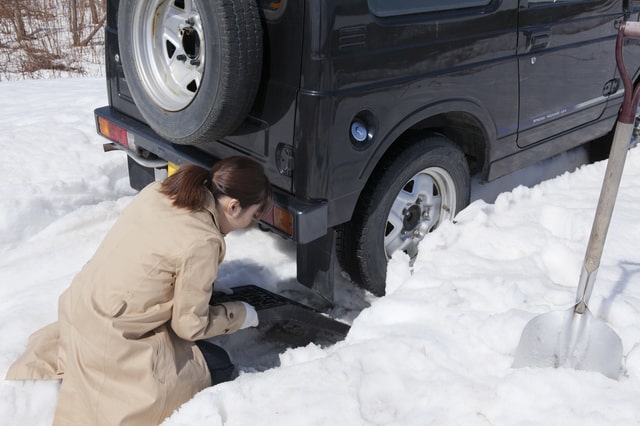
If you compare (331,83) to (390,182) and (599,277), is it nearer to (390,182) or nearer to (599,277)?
(390,182)

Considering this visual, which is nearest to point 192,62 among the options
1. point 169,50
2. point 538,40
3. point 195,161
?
point 169,50

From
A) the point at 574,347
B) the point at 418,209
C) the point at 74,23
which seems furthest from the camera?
the point at 74,23

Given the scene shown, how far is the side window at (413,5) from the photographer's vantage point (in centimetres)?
266

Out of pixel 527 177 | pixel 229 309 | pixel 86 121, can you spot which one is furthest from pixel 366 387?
pixel 86 121

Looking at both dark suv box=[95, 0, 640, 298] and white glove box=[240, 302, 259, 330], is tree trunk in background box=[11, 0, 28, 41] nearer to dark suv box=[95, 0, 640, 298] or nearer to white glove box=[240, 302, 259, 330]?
dark suv box=[95, 0, 640, 298]

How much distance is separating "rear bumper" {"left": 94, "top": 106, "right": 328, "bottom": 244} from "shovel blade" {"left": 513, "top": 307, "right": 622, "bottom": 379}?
0.96 metres

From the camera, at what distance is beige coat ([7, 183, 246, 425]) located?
230 cm

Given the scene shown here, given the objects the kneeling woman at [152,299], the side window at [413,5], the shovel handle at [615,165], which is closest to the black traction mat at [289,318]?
the kneeling woman at [152,299]

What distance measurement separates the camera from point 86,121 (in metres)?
5.17

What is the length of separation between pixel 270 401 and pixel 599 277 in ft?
5.44

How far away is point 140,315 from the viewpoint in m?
2.33

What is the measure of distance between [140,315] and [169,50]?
1382 millimetres

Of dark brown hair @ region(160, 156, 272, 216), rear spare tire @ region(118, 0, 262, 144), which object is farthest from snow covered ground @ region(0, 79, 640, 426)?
rear spare tire @ region(118, 0, 262, 144)

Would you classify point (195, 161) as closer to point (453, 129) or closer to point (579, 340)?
point (453, 129)
